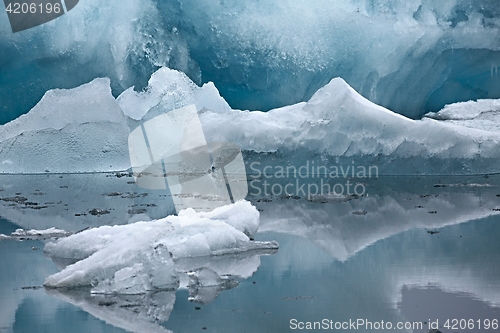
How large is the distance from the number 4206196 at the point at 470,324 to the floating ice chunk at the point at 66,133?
1170 centimetres

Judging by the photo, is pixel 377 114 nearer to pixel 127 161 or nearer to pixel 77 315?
→ pixel 127 161

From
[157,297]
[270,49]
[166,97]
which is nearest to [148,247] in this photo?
[157,297]

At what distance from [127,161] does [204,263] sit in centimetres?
1043

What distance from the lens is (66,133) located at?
1436 centimetres

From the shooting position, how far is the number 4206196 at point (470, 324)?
3.44 metres

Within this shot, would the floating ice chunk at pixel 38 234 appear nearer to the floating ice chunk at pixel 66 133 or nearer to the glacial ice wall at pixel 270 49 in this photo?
the floating ice chunk at pixel 66 133

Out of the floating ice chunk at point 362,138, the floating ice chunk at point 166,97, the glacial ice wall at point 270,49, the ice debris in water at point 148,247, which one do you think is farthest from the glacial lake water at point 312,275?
the glacial ice wall at point 270,49

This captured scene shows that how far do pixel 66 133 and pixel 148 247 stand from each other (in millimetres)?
10350

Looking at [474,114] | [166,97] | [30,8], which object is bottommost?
[474,114]

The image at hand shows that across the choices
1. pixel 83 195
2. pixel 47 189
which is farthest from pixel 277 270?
pixel 47 189

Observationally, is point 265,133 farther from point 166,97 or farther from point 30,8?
point 30,8

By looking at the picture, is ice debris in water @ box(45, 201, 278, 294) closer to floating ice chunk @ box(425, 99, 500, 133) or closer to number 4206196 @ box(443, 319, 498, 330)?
number 4206196 @ box(443, 319, 498, 330)

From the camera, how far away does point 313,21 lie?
15.6 metres

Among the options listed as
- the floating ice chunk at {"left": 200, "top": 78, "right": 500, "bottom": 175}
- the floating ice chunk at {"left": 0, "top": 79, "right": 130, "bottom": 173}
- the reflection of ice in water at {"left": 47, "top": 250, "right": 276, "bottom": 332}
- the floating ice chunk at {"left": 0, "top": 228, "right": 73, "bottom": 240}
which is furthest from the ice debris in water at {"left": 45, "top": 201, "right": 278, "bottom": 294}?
the floating ice chunk at {"left": 0, "top": 79, "right": 130, "bottom": 173}
